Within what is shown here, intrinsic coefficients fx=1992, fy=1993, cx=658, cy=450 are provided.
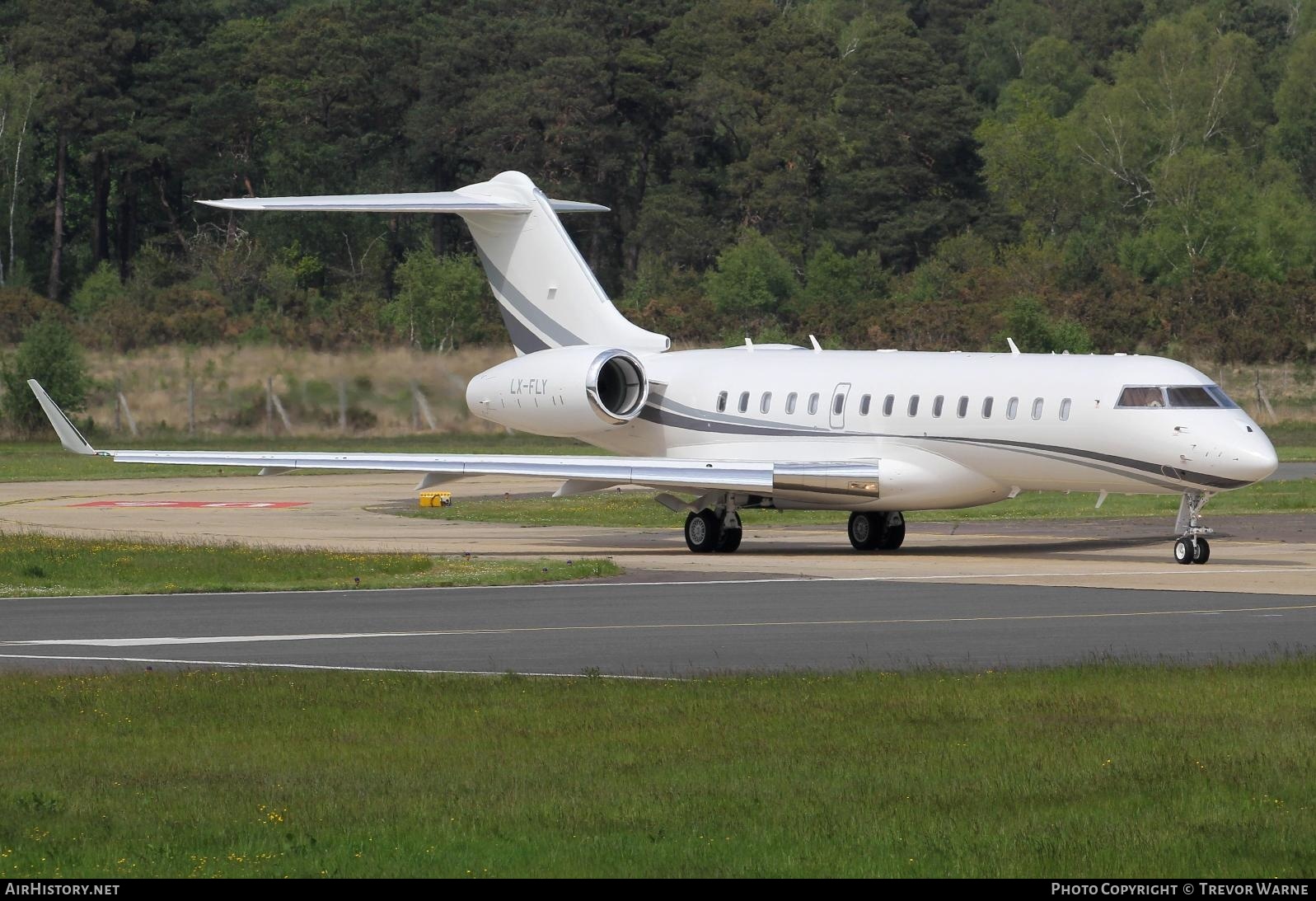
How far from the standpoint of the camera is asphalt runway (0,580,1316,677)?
1620 centimetres

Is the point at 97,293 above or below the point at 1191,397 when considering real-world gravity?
below

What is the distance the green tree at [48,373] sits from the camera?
54.3 meters

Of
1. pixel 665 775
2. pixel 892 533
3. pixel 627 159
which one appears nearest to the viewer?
pixel 665 775

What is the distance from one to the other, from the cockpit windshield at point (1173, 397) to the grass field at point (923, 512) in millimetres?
7502

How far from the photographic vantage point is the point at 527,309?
111 feet

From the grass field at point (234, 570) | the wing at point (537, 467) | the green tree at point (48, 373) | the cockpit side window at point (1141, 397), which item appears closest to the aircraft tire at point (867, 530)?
the wing at point (537, 467)

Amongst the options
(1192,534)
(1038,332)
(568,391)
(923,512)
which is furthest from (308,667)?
(1038,332)

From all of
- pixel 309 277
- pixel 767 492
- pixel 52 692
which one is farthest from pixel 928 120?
pixel 52 692

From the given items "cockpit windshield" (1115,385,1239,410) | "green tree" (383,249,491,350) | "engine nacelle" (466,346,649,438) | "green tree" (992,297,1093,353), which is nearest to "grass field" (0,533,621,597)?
"engine nacelle" (466,346,649,438)

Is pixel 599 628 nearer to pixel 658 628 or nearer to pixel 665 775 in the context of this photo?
pixel 658 628

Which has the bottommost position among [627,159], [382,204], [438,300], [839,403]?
[438,300]

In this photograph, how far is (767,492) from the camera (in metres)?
28.9

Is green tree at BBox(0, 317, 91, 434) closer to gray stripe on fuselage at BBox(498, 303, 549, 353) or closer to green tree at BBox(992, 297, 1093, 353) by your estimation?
gray stripe on fuselage at BBox(498, 303, 549, 353)

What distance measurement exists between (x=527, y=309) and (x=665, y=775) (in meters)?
23.3
